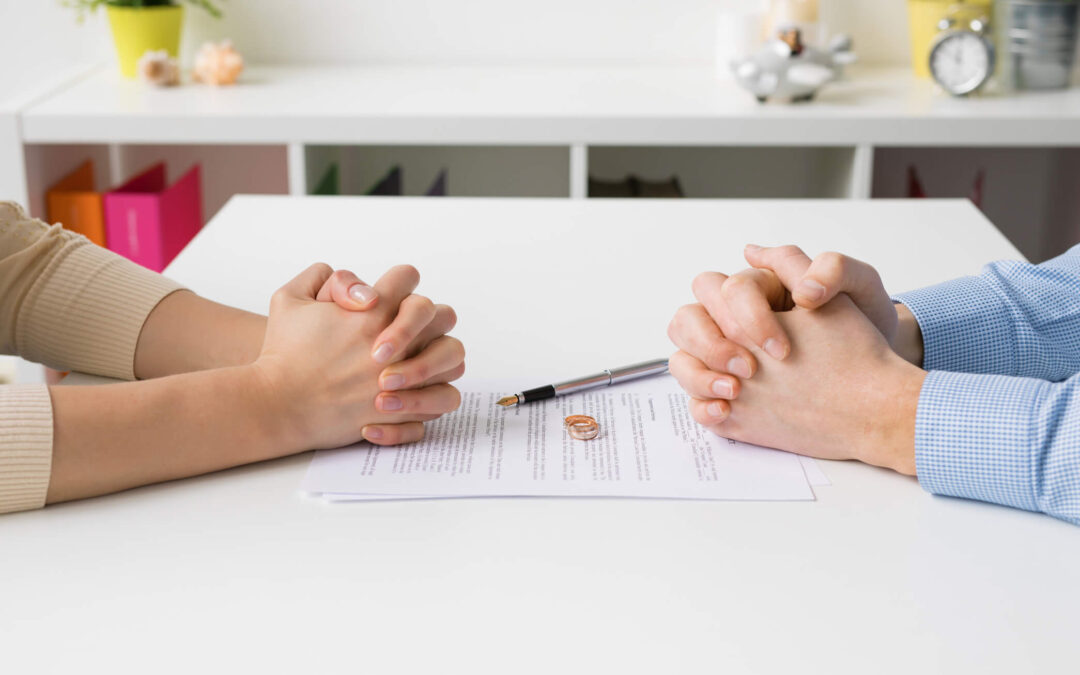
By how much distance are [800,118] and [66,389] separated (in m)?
1.66

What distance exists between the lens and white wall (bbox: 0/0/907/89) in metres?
2.54

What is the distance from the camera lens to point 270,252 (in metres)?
1.20

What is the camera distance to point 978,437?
0.71m

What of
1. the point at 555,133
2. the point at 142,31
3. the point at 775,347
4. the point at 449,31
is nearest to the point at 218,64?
the point at 142,31

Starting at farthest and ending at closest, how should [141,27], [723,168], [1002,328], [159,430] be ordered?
1. [723,168]
2. [141,27]
3. [1002,328]
4. [159,430]

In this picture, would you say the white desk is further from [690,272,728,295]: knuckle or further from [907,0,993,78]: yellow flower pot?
[907,0,993,78]: yellow flower pot

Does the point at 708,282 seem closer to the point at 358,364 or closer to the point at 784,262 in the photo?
the point at 784,262

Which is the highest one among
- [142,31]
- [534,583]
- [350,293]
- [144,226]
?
[142,31]

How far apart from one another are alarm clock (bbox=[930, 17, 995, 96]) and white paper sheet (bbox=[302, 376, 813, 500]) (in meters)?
1.68

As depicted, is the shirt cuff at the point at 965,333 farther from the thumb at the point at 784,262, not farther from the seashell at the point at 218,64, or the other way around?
the seashell at the point at 218,64

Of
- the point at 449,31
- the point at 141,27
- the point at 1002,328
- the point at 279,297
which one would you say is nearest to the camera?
the point at 279,297

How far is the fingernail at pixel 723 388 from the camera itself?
2.49 feet

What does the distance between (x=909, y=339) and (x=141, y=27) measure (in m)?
1.97

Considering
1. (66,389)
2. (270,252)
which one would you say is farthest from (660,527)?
(270,252)
